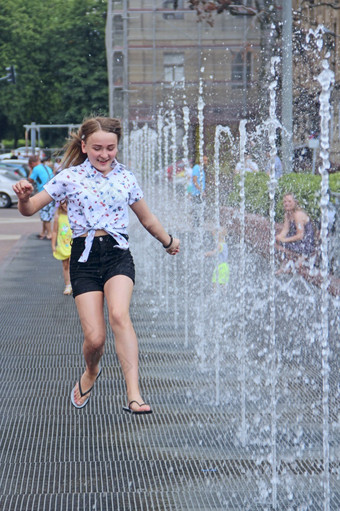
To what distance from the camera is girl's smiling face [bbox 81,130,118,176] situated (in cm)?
525

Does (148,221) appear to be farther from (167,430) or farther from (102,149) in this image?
(167,430)

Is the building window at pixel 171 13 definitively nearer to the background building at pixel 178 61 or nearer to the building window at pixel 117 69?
the background building at pixel 178 61

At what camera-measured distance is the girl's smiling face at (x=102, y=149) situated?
5246 mm

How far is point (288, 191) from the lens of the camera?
1177 centimetres

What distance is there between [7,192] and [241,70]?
921cm

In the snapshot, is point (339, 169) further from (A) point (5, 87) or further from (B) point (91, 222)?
(A) point (5, 87)

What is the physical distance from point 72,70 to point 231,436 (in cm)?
5481

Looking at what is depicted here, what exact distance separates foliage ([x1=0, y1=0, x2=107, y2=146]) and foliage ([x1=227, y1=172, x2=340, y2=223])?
45.8 meters

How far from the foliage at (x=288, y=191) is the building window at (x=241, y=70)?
15579 mm

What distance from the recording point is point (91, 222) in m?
5.21

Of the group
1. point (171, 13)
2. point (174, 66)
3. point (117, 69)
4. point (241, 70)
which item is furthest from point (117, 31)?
point (241, 70)

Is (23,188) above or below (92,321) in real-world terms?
above

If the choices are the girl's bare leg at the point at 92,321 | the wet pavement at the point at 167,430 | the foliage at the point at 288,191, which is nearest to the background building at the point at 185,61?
the foliage at the point at 288,191

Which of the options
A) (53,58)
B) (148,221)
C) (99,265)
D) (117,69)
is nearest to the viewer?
(99,265)
